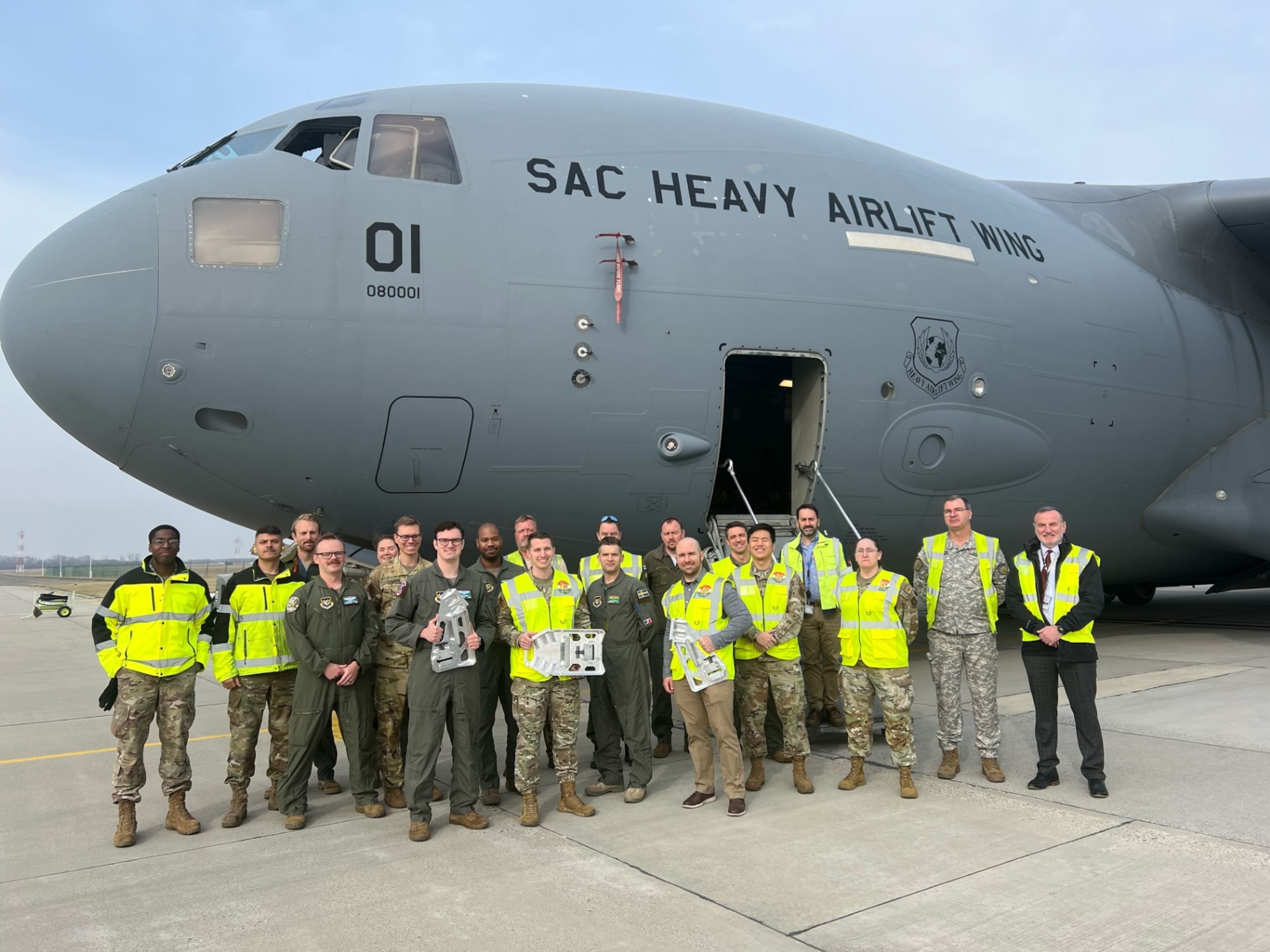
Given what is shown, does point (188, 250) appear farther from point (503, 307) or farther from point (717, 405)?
point (717, 405)

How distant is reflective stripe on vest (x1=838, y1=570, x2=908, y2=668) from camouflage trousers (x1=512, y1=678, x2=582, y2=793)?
5.76 ft

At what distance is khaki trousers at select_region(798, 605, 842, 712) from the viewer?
7281 millimetres

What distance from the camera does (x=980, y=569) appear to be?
6137 millimetres

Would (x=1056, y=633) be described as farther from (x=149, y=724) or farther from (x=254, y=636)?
(x=149, y=724)

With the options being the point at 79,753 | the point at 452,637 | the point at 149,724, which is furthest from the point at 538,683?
the point at 79,753

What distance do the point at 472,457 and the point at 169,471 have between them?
2289 mm

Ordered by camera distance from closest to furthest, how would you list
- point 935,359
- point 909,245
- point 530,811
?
point 530,811 < point 935,359 < point 909,245

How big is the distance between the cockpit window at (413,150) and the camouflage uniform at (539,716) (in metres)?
3.84

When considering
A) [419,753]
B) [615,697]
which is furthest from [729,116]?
[419,753]

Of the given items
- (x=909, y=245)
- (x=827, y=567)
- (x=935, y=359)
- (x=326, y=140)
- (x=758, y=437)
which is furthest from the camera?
(x=758, y=437)

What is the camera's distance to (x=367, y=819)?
548cm

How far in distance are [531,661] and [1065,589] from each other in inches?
127

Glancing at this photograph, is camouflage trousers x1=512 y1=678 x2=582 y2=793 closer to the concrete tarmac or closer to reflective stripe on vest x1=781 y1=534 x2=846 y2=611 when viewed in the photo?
the concrete tarmac

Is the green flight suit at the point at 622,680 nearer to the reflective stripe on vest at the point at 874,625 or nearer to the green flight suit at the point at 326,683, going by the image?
the reflective stripe on vest at the point at 874,625
